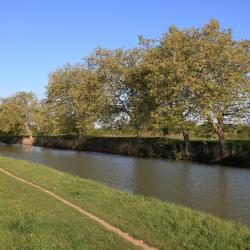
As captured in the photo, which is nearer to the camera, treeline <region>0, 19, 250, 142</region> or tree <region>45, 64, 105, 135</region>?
treeline <region>0, 19, 250, 142</region>

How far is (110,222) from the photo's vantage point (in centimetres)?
1336

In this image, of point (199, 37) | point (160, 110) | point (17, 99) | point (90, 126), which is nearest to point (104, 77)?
point (90, 126)

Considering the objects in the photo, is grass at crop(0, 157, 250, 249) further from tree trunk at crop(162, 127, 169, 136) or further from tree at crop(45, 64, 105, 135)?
tree at crop(45, 64, 105, 135)

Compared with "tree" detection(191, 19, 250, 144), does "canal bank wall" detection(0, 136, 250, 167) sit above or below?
below

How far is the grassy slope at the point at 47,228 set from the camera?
410 inches

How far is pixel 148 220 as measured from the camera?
13727mm

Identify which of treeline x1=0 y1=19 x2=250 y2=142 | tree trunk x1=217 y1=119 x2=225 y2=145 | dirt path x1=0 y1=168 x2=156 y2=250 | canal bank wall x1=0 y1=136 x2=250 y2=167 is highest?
treeline x1=0 y1=19 x2=250 y2=142

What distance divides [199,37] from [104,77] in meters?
21.2

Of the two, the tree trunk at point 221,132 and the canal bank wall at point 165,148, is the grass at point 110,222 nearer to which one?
the canal bank wall at point 165,148

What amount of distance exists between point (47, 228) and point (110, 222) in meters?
2.29

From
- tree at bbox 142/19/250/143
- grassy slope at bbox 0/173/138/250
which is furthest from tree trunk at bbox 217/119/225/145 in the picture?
grassy slope at bbox 0/173/138/250

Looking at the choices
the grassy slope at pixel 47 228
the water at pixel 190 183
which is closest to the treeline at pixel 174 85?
the water at pixel 190 183

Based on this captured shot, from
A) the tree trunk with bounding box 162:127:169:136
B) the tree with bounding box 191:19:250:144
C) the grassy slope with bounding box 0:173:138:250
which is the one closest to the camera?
the grassy slope with bounding box 0:173:138:250

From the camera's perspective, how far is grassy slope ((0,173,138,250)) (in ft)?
34.2
